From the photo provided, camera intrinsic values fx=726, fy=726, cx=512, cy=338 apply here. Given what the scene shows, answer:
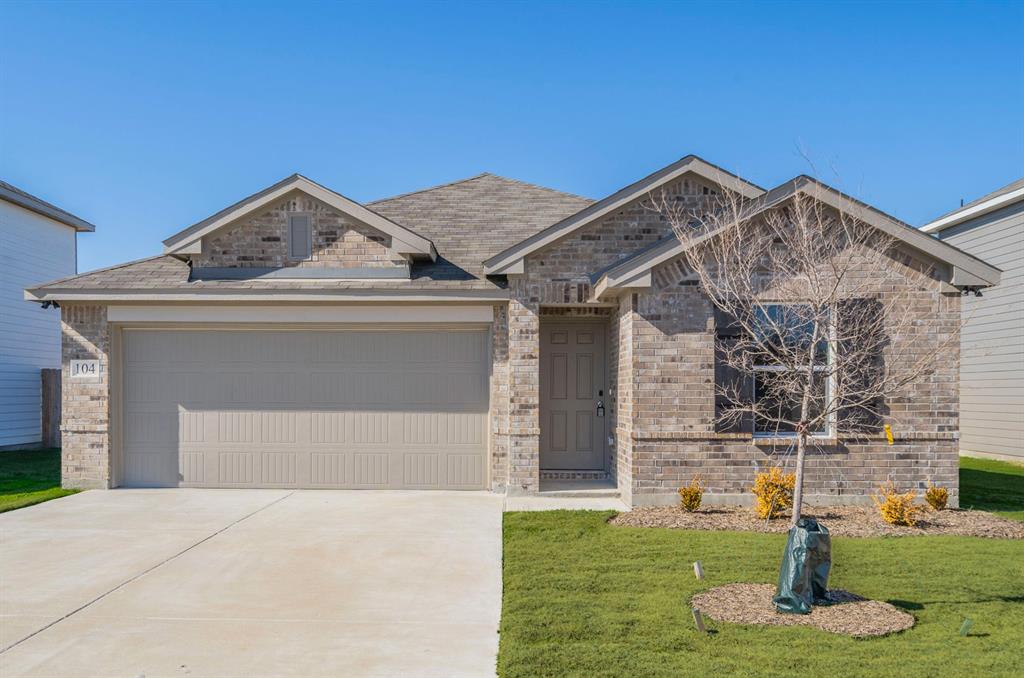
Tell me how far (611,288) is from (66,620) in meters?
6.76

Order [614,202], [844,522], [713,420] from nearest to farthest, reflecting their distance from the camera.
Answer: [844,522] < [713,420] < [614,202]

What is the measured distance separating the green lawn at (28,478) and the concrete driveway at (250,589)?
0.68 m

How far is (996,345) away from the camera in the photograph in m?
16.8

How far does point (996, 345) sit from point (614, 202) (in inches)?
461

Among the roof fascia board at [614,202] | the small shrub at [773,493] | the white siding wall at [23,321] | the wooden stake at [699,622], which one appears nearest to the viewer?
the wooden stake at [699,622]

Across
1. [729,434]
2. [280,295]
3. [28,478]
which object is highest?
[280,295]

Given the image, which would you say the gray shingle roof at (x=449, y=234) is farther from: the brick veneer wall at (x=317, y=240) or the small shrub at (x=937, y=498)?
the small shrub at (x=937, y=498)

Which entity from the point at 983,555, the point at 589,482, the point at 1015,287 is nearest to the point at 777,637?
the point at 983,555

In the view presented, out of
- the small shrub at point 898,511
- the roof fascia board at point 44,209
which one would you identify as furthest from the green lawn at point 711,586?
the roof fascia board at point 44,209

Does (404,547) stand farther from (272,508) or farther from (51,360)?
(51,360)

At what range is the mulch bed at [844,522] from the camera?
328 inches

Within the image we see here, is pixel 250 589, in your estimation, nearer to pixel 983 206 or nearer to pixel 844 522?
pixel 844 522

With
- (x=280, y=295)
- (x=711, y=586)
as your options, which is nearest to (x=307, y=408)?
(x=280, y=295)

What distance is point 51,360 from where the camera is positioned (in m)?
18.6
